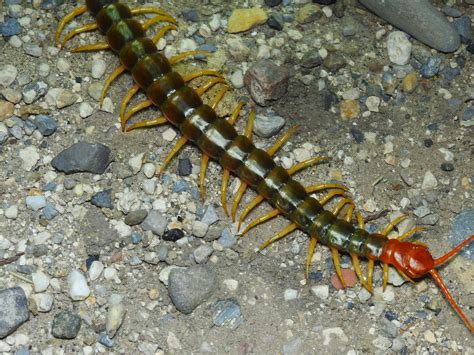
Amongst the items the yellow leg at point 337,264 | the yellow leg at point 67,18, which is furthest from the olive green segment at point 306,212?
the yellow leg at point 67,18

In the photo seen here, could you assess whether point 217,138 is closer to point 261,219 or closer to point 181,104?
point 181,104

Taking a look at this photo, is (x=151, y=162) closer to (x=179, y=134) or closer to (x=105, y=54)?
(x=179, y=134)

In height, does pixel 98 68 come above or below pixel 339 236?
above

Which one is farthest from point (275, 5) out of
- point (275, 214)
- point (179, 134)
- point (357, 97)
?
point (275, 214)

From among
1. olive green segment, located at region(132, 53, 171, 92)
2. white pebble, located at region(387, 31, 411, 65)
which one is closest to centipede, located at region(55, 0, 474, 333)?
olive green segment, located at region(132, 53, 171, 92)

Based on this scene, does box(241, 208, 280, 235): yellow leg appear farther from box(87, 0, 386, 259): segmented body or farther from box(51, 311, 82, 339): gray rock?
box(51, 311, 82, 339): gray rock

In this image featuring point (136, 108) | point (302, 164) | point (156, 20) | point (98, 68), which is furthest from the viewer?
point (156, 20)

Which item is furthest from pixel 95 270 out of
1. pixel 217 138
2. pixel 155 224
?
pixel 217 138
